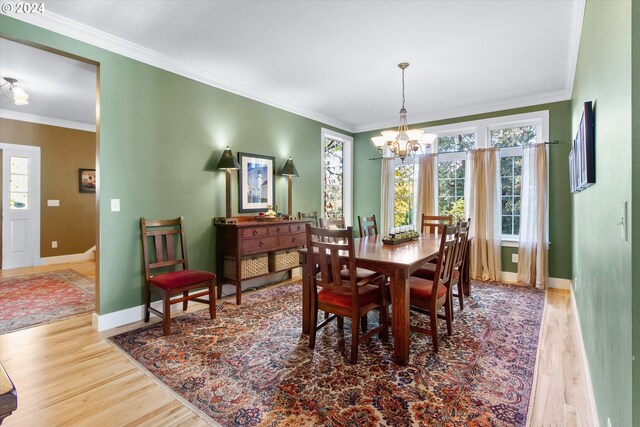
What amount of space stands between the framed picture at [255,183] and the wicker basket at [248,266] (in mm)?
704

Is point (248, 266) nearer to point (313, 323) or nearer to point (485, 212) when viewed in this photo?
point (313, 323)

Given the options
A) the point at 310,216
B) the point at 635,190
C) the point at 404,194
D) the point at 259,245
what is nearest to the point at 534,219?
the point at 404,194

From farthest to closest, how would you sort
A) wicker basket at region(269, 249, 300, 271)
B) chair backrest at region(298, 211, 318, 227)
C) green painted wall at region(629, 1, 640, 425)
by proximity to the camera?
chair backrest at region(298, 211, 318, 227) < wicker basket at region(269, 249, 300, 271) < green painted wall at region(629, 1, 640, 425)

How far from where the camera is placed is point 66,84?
4.11 meters

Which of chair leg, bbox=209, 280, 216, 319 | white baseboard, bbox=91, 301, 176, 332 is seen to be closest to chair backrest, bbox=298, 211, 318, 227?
chair leg, bbox=209, 280, 216, 319

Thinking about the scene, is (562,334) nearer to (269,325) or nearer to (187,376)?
(269,325)

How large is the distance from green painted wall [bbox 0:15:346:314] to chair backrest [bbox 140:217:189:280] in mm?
114

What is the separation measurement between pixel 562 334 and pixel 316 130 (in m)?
4.32

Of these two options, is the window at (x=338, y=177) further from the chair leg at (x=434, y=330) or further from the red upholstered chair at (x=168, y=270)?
the chair leg at (x=434, y=330)

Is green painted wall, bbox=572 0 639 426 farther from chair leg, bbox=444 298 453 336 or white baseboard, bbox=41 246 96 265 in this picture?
white baseboard, bbox=41 246 96 265

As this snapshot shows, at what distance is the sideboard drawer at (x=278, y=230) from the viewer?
418 cm

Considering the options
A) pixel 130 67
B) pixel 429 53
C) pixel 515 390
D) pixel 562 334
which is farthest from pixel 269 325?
pixel 429 53

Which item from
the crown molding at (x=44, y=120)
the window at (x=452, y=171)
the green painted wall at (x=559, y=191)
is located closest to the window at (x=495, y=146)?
the window at (x=452, y=171)

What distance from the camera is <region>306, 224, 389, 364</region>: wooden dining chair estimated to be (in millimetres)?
2324
